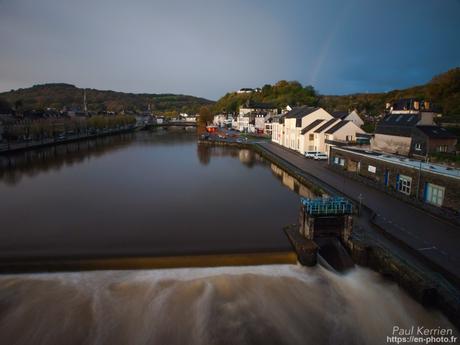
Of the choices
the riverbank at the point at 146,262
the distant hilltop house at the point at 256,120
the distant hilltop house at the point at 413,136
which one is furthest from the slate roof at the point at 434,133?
the distant hilltop house at the point at 256,120

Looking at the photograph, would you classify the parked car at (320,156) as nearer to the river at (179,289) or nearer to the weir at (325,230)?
the river at (179,289)

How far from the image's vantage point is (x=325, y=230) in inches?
352

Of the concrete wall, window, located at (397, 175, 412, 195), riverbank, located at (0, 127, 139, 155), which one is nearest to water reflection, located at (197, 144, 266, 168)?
→ the concrete wall

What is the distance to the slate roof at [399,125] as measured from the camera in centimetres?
1466

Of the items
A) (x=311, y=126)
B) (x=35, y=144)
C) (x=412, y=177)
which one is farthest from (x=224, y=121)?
(x=412, y=177)

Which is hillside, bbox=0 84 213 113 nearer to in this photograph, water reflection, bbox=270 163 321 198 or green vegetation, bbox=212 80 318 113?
green vegetation, bbox=212 80 318 113

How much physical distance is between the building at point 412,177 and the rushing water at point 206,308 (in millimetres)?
3845

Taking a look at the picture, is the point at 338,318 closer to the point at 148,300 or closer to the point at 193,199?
the point at 148,300

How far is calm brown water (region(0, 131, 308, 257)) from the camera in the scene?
922cm

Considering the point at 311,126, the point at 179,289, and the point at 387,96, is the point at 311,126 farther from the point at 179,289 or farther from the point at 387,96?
the point at 387,96

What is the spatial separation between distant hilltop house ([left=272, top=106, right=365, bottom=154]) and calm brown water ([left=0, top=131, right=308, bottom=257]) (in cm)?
401

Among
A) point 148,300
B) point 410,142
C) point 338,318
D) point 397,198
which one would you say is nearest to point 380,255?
point 338,318

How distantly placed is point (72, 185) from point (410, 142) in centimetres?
1750

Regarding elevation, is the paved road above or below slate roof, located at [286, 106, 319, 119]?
below
